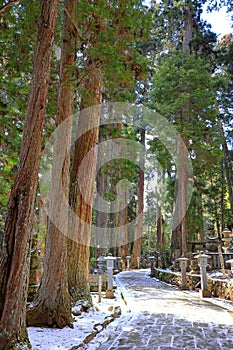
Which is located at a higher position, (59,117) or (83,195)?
(59,117)

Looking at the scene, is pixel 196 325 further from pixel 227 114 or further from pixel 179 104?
pixel 227 114

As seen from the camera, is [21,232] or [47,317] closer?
[21,232]

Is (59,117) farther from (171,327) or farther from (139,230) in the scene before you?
(139,230)

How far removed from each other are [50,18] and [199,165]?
13.7 meters

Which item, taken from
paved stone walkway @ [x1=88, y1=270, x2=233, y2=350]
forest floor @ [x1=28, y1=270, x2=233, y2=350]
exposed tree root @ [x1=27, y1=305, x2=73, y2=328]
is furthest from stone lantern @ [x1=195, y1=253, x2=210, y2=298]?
exposed tree root @ [x1=27, y1=305, x2=73, y2=328]

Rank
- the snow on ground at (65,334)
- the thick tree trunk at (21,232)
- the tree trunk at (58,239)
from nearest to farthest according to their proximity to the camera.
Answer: the thick tree trunk at (21,232) → the snow on ground at (65,334) → the tree trunk at (58,239)

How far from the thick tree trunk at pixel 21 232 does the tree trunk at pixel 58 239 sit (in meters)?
1.50

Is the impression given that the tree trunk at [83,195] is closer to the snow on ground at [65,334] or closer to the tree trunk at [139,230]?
A: the snow on ground at [65,334]

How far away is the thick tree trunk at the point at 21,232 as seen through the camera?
359 cm

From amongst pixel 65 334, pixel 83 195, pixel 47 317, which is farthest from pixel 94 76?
pixel 65 334

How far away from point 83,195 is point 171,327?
126 inches

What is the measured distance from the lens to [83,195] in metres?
7.29

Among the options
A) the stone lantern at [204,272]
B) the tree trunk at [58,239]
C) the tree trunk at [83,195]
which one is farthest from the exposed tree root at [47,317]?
the stone lantern at [204,272]

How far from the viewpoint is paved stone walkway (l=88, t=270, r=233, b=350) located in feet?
14.9
